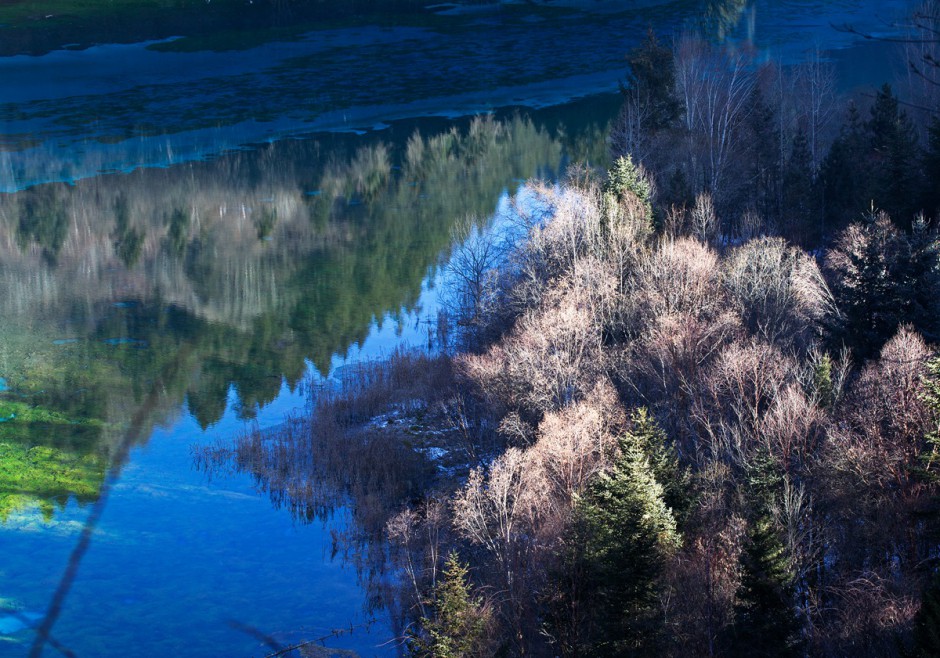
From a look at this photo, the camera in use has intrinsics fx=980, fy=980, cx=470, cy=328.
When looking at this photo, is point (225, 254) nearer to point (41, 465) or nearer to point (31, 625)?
point (41, 465)

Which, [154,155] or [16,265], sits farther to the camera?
[154,155]

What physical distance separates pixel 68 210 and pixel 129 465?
47.5m

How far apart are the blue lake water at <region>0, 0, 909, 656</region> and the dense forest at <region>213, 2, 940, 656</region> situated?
13.1 feet

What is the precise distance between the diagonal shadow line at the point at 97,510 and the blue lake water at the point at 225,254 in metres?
0.12

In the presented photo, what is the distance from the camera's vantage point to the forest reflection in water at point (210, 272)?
44250mm

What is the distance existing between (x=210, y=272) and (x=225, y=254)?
148 inches

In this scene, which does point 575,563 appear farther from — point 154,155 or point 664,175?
point 154,155

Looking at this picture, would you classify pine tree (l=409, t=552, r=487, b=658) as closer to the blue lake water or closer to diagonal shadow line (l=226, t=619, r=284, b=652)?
the blue lake water

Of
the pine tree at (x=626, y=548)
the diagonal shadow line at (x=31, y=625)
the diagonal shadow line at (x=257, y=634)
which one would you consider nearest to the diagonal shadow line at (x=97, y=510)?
the diagonal shadow line at (x=31, y=625)

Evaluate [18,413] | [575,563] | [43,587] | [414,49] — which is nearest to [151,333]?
[18,413]

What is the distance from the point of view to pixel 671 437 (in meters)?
32.0

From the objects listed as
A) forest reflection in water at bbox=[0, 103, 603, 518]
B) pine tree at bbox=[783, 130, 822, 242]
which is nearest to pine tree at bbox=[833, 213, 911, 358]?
pine tree at bbox=[783, 130, 822, 242]

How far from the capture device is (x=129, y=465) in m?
38.9

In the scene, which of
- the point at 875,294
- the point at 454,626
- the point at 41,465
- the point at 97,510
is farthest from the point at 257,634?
the point at 875,294
